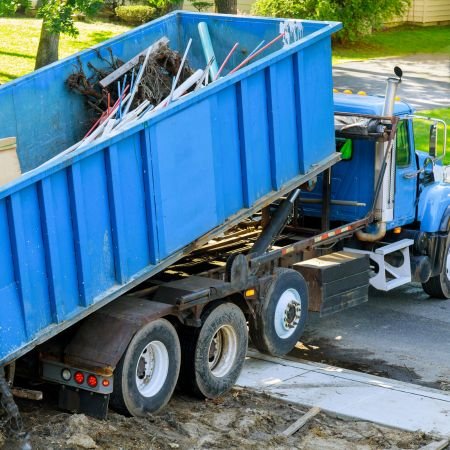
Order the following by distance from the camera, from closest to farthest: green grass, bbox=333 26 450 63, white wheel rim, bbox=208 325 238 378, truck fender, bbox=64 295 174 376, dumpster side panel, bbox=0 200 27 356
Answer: dumpster side panel, bbox=0 200 27 356, truck fender, bbox=64 295 174 376, white wheel rim, bbox=208 325 238 378, green grass, bbox=333 26 450 63

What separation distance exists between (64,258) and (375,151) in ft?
15.9

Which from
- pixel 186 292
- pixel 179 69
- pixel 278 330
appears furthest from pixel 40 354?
pixel 179 69

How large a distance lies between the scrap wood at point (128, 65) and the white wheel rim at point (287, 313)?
2986 mm

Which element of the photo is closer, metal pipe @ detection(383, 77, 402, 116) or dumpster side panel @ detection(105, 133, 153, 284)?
dumpster side panel @ detection(105, 133, 153, 284)

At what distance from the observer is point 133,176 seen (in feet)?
30.1

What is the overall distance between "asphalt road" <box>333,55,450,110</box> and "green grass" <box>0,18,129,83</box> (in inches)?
282

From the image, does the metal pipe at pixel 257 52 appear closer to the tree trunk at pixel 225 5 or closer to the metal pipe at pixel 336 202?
the metal pipe at pixel 336 202

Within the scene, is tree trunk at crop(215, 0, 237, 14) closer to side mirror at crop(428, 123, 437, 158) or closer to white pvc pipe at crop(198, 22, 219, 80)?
white pvc pipe at crop(198, 22, 219, 80)

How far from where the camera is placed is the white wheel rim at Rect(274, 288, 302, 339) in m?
11.2

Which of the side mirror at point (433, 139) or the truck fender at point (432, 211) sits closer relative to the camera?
the side mirror at point (433, 139)

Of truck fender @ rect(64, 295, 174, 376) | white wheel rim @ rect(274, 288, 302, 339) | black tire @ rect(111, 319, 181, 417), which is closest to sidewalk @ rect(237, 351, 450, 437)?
white wheel rim @ rect(274, 288, 302, 339)

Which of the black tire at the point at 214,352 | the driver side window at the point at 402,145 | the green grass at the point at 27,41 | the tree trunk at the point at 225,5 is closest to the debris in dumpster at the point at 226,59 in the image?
the driver side window at the point at 402,145

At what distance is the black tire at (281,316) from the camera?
1098cm

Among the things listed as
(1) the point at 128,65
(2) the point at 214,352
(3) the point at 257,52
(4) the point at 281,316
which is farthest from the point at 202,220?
(1) the point at 128,65
